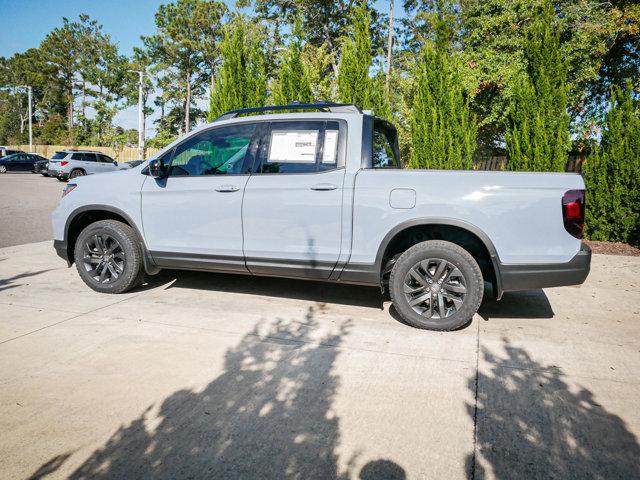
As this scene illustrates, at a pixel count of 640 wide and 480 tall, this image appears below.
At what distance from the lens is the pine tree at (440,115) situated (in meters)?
9.93

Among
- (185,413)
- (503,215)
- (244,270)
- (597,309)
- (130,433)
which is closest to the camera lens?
(130,433)

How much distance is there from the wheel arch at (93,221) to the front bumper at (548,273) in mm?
3631

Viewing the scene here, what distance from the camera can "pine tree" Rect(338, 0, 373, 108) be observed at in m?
10.7

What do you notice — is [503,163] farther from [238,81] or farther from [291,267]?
[291,267]

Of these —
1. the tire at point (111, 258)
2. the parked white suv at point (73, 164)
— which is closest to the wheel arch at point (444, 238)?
the tire at point (111, 258)

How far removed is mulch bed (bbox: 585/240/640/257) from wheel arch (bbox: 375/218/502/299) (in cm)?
526

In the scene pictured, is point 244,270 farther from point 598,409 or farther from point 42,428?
point 598,409

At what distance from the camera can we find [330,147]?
4160 millimetres

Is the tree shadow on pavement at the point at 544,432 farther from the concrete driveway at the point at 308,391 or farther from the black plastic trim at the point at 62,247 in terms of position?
the black plastic trim at the point at 62,247

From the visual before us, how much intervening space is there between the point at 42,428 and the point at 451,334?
3090 millimetres

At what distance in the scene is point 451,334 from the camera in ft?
12.7

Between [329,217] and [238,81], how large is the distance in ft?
30.7

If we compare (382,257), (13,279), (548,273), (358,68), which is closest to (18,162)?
(358,68)

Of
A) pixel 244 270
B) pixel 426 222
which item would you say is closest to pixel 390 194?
pixel 426 222
